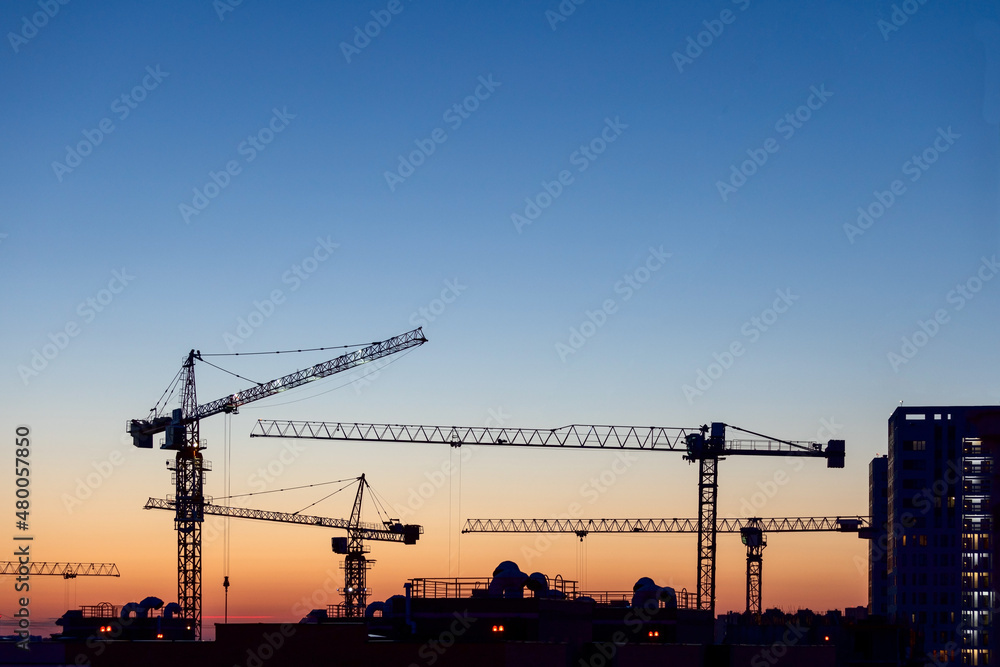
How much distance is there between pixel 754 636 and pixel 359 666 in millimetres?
43514

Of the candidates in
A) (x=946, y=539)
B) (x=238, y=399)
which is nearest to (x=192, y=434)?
(x=238, y=399)

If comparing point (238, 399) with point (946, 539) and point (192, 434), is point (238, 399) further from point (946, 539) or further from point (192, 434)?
point (946, 539)

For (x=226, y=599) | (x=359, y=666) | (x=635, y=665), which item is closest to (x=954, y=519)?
(x=226, y=599)

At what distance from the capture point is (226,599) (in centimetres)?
14138

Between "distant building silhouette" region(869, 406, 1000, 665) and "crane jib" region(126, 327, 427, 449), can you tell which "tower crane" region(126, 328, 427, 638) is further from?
"distant building silhouette" region(869, 406, 1000, 665)

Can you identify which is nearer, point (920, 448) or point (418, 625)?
point (418, 625)

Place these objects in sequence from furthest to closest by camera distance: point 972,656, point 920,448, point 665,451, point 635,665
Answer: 1. point 920,448
2. point 972,656
3. point 665,451
4. point 635,665

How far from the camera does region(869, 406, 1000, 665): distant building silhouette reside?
18738 centimetres

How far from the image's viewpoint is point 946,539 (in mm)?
195000

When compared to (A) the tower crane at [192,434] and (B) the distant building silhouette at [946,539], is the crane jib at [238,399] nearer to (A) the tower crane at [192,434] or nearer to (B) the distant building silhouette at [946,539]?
(A) the tower crane at [192,434]

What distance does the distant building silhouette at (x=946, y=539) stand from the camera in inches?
7377

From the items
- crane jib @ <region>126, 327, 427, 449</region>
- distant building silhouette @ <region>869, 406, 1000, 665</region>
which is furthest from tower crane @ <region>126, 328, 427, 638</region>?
distant building silhouette @ <region>869, 406, 1000, 665</region>

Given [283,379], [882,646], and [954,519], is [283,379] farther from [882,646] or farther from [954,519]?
[954,519]

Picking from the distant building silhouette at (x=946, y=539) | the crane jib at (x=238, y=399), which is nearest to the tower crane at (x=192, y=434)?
the crane jib at (x=238, y=399)
